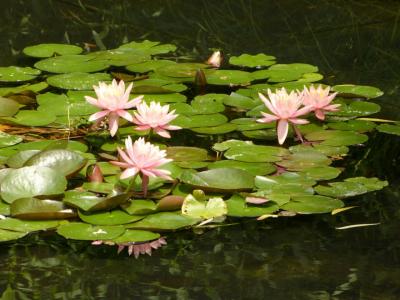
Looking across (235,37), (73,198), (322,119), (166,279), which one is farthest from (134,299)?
(235,37)

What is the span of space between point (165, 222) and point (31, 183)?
34 cm

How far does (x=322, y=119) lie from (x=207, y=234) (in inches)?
25.5

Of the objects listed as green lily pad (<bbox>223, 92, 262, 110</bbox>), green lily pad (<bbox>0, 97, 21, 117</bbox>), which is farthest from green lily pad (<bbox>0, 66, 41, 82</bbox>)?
green lily pad (<bbox>223, 92, 262, 110</bbox>)

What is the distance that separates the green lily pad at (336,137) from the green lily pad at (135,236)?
736mm

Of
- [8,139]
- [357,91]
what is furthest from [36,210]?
[357,91]

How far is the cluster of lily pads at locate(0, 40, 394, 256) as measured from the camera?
81.4 inches

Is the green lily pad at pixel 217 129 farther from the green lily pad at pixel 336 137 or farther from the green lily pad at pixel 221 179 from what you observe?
the green lily pad at pixel 221 179

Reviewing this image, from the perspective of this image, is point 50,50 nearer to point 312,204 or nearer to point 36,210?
point 36,210

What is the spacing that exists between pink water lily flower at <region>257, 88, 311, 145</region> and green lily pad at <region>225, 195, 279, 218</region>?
1.01 feet

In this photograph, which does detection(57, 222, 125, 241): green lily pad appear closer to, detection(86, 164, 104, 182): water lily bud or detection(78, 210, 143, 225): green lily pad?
detection(78, 210, 143, 225): green lily pad

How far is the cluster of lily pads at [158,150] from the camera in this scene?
6.78ft

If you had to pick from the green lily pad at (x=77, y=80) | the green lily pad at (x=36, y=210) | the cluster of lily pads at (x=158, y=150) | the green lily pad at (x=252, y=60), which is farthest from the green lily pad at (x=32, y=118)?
the green lily pad at (x=252, y=60)

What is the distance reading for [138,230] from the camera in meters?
2.02

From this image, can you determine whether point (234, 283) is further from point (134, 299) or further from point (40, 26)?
point (40, 26)
